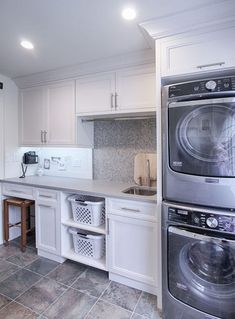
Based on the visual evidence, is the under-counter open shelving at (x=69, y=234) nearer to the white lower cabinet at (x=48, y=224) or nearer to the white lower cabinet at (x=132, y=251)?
the white lower cabinet at (x=48, y=224)

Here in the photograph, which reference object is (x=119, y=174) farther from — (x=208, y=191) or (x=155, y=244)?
(x=208, y=191)

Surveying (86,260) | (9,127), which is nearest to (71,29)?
(9,127)

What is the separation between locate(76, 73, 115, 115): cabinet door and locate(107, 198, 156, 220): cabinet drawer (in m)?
1.00

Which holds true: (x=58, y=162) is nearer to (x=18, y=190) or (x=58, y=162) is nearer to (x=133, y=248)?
(x=18, y=190)

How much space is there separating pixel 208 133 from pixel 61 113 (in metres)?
1.82

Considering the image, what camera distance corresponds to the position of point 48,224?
2363mm

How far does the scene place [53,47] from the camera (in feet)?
6.44

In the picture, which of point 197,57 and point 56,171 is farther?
point 56,171

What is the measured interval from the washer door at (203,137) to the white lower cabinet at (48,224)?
4.80 feet

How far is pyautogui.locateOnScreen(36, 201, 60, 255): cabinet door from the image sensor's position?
7.52 ft

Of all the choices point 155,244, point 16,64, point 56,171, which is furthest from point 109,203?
point 16,64

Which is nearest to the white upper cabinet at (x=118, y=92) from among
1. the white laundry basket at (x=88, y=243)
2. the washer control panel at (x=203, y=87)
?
the washer control panel at (x=203, y=87)

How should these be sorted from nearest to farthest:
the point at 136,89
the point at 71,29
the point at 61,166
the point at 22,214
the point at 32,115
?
1. the point at 71,29
2. the point at 136,89
3. the point at 22,214
4. the point at 32,115
5. the point at 61,166

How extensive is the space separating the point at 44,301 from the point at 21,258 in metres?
0.85
